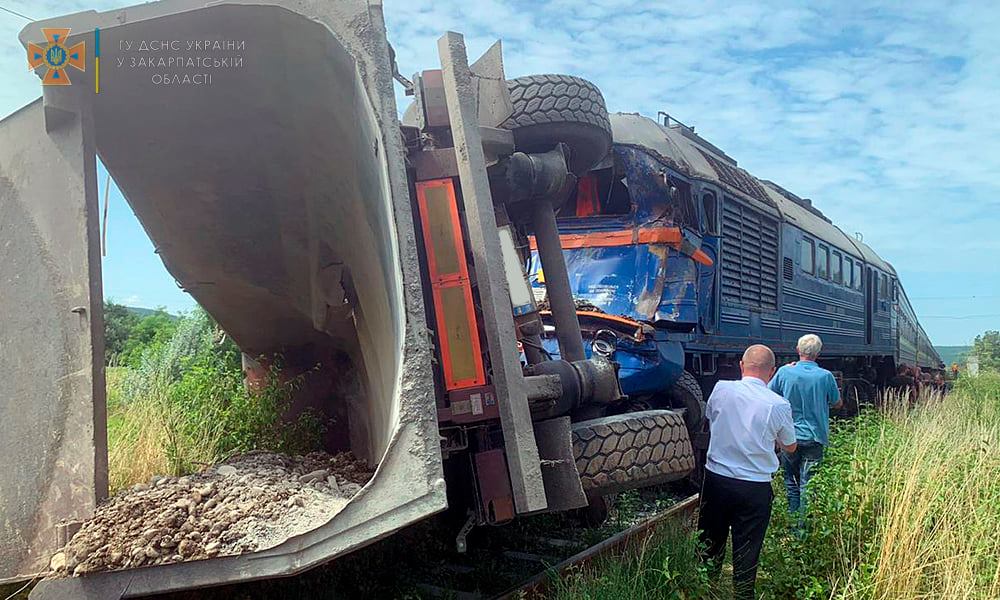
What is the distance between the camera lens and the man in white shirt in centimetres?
423

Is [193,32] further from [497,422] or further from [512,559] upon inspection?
[512,559]

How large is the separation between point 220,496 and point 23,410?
702 mm

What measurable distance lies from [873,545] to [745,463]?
2.49ft

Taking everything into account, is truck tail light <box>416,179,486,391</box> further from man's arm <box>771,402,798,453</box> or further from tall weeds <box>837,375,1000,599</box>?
tall weeds <box>837,375,1000,599</box>

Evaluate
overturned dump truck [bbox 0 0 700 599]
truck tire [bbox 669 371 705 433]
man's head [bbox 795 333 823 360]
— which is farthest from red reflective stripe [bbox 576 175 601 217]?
overturned dump truck [bbox 0 0 700 599]

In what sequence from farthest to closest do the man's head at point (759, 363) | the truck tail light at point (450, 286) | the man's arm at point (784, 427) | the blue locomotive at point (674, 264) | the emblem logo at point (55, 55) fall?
1. the blue locomotive at point (674, 264)
2. the man's head at point (759, 363)
3. the man's arm at point (784, 427)
4. the truck tail light at point (450, 286)
5. the emblem logo at point (55, 55)

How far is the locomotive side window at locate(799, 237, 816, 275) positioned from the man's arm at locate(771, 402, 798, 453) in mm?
6503

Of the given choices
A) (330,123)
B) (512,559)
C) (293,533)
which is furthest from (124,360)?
(293,533)

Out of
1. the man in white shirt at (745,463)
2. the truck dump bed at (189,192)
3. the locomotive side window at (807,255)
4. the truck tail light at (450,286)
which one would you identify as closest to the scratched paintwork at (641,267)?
the man in white shirt at (745,463)

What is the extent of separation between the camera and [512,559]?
4.82 meters

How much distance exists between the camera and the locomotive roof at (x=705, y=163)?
7152mm

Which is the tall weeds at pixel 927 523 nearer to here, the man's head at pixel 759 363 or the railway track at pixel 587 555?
the man's head at pixel 759 363

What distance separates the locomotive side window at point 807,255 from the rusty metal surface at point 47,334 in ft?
30.5

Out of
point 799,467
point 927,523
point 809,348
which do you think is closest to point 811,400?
point 809,348
